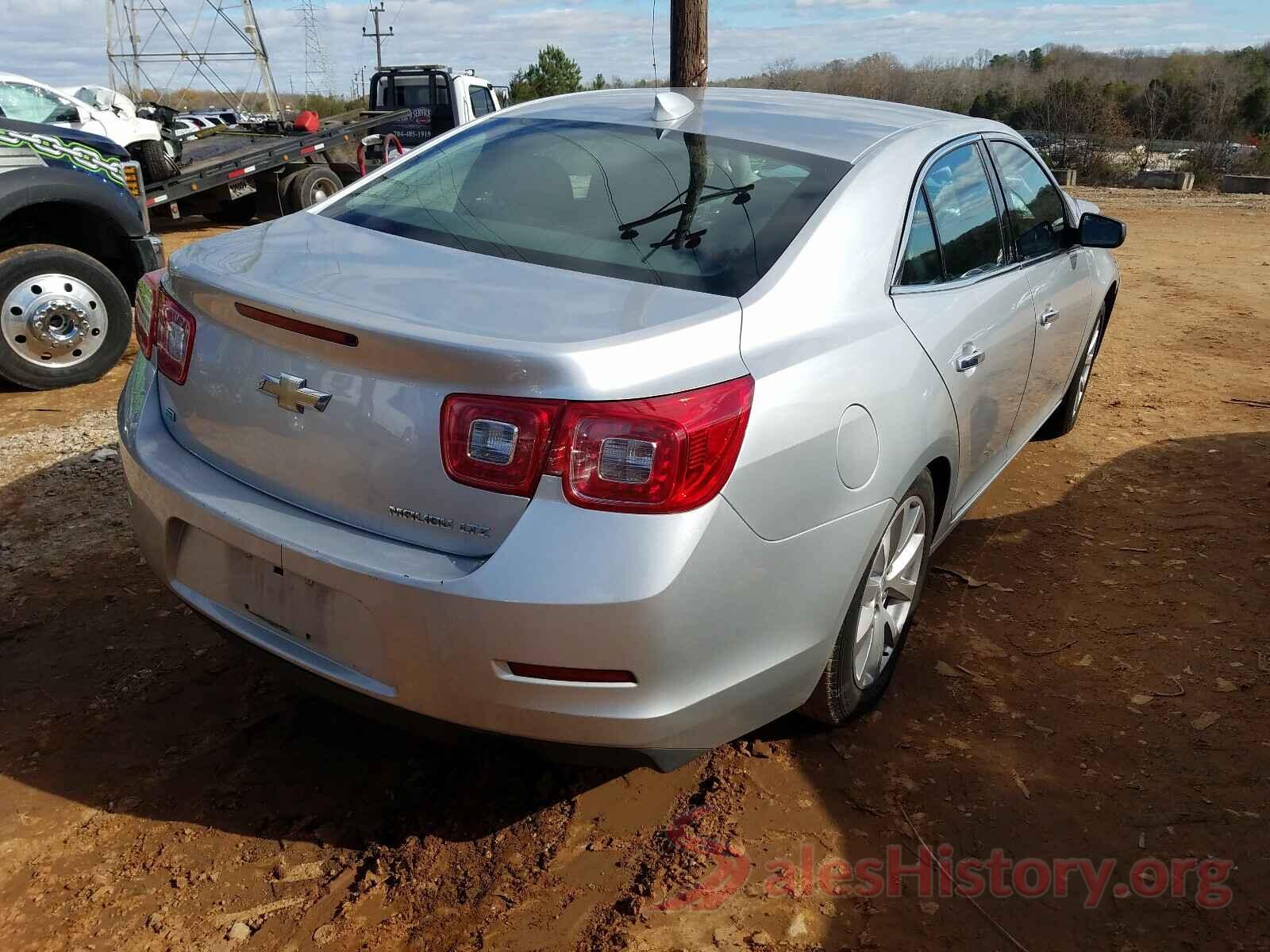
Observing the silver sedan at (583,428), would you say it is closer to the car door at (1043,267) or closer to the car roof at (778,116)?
the car roof at (778,116)

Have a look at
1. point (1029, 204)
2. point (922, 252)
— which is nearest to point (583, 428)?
point (922, 252)

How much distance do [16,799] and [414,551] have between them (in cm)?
138

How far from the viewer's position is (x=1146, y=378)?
22.9ft

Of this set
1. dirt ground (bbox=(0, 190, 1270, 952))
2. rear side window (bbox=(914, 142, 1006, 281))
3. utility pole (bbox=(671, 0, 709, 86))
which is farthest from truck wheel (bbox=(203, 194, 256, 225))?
rear side window (bbox=(914, 142, 1006, 281))

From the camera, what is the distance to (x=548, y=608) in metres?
1.96

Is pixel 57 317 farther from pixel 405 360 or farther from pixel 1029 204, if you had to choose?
pixel 1029 204

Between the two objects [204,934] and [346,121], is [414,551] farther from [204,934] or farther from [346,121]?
[346,121]

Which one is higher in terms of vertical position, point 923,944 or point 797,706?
point 797,706

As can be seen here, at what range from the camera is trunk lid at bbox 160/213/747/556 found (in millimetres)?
2008

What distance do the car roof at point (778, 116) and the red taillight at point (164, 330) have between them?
1357mm

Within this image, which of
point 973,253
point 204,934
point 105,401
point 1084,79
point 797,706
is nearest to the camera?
point 204,934

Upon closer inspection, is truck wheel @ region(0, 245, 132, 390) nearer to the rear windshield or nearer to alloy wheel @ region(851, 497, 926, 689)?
the rear windshield

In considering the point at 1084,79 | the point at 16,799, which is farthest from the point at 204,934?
the point at 1084,79

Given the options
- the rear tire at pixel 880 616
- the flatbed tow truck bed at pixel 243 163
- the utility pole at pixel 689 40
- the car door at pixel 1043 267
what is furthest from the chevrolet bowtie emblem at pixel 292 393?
the flatbed tow truck bed at pixel 243 163
